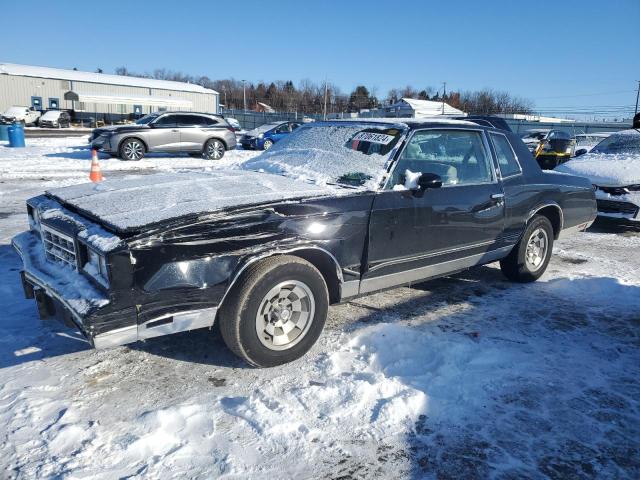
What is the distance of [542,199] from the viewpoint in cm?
498

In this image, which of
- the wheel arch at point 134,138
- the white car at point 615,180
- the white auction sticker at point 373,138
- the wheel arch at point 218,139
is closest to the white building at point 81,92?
the wheel arch at point 218,139

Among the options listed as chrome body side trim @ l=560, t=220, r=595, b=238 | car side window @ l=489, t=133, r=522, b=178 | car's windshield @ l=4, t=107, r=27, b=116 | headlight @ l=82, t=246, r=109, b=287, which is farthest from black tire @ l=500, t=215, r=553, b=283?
car's windshield @ l=4, t=107, r=27, b=116

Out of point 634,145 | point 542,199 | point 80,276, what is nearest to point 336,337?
point 80,276

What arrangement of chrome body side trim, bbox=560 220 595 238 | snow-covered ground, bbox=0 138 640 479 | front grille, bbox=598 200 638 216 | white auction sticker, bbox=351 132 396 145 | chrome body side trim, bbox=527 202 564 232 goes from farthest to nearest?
front grille, bbox=598 200 638 216 → chrome body side trim, bbox=560 220 595 238 → chrome body side trim, bbox=527 202 564 232 → white auction sticker, bbox=351 132 396 145 → snow-covered ground, bbox=0 138 640 479

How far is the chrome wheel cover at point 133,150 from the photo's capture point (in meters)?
15.0

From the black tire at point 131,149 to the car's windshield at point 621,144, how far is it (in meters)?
12.3

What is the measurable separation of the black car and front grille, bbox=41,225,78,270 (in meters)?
0.02

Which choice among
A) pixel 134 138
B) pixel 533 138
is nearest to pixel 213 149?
pixel 134 138

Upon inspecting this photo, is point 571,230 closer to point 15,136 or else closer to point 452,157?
point 452,157

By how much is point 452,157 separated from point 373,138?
0.89 metres

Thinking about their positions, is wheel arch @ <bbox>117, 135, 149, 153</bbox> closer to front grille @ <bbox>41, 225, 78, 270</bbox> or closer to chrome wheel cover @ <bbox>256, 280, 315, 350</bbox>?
front grille @ <bbox>41, 225, 78, 270</bbox>

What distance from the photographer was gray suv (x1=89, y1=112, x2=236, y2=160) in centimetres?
1495

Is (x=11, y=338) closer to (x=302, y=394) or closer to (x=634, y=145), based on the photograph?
(x=302, y=394)

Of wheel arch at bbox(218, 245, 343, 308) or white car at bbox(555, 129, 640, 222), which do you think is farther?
white car at bbox(555, 129, 640, 222)
